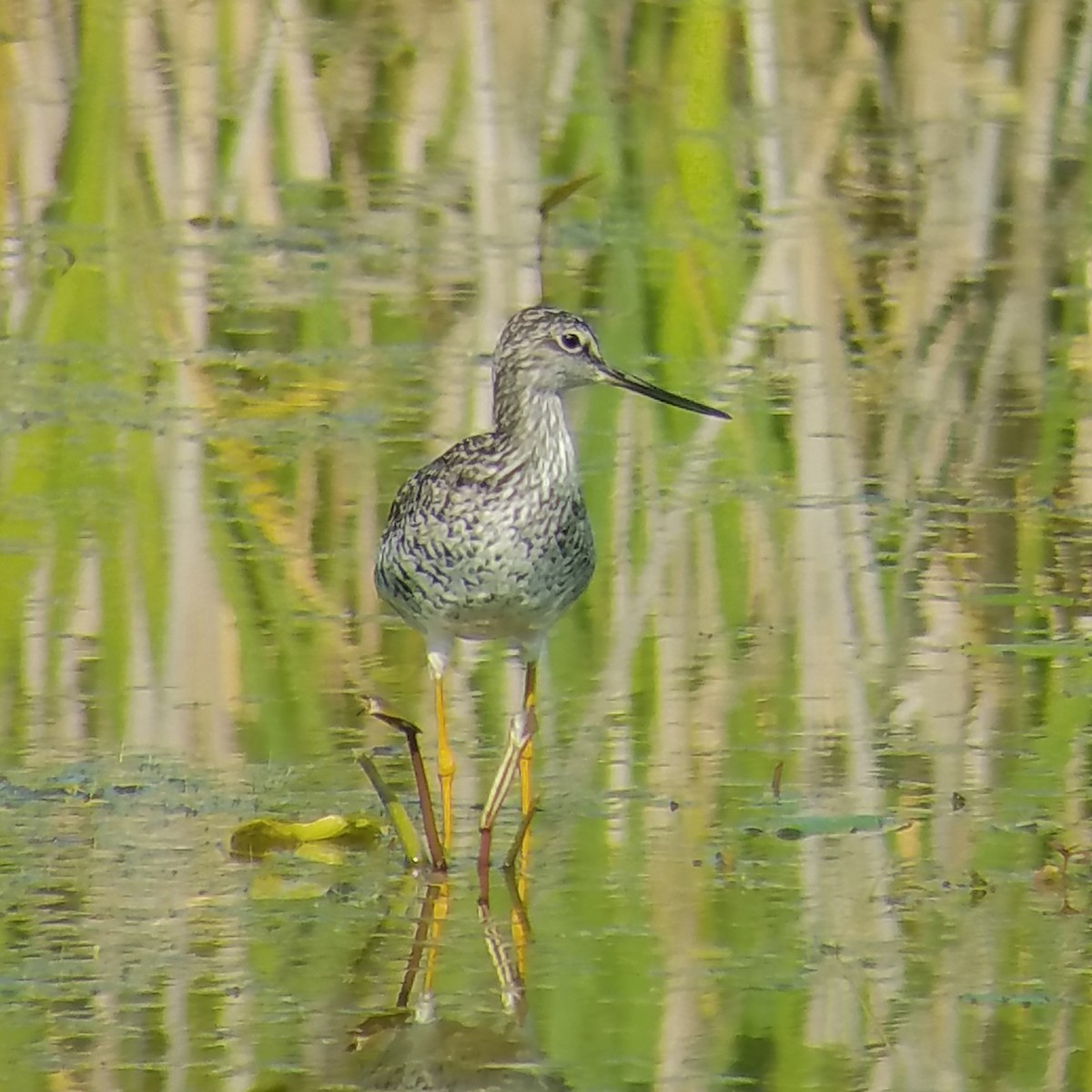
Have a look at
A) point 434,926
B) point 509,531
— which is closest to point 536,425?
point 509,531

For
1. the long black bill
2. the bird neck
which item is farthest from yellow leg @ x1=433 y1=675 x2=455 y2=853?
the long black bill

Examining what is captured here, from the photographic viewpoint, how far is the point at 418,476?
270 inches

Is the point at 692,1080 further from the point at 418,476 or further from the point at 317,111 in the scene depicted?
the point at 317,111

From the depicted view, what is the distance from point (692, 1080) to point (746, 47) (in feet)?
31.5

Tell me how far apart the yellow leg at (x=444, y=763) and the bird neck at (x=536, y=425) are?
546 mm

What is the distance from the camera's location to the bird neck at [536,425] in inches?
261

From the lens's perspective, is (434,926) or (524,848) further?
(524,848)

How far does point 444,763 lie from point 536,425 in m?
0.75

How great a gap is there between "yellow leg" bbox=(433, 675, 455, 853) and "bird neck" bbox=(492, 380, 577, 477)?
55cm

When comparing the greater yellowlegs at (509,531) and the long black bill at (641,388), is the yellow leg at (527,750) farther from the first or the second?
the long black bill at (641,388)

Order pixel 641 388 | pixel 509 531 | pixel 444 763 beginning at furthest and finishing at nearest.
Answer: pixel 641 388 < pixel 444 763 < pixel 509 531

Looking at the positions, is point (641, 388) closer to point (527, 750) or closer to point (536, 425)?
point (536, 425)

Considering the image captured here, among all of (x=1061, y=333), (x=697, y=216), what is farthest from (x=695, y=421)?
(x=697, y=216)

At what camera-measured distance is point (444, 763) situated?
666cm
